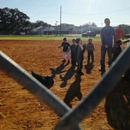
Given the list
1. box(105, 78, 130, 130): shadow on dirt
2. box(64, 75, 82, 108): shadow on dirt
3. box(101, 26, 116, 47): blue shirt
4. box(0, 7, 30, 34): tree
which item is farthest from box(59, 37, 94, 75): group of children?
box(0, 7, 30, 34): tree

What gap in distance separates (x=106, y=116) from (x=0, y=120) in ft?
6.53

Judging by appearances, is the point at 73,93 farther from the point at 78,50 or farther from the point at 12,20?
the point at 12,20

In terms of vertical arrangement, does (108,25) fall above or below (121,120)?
above

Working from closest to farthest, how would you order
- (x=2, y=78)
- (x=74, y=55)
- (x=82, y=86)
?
(x=82, y=86) → (x=2, y=78) → (x=74, y=55)

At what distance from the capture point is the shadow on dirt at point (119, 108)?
12.2 ft

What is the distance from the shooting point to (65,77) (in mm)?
7711

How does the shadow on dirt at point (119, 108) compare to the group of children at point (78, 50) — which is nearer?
the shadow on dirt at point (119, 108)

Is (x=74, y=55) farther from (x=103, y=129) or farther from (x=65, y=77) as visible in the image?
(x=103, y=129)

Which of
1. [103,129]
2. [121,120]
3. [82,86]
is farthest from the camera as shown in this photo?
[82,86]

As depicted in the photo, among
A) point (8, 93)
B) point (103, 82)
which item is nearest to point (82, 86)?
point (8, 93)

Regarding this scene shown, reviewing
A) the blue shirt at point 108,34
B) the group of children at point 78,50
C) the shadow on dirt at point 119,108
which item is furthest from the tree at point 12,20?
the shadow on dirt at point 119,108

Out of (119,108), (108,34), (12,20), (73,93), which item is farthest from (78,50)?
(12,20)

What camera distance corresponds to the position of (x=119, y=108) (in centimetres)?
441

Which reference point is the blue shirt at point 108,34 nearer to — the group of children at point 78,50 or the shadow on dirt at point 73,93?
the group of children at point 78,50
